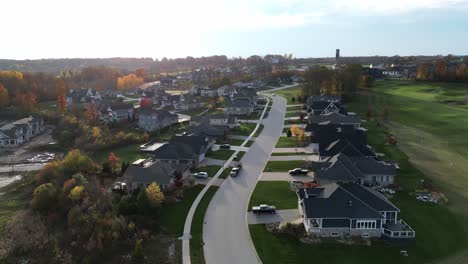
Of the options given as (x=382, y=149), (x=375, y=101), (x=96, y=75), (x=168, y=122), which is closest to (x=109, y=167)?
(x=168, y=122)

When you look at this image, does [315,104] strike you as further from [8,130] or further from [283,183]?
[8,130]

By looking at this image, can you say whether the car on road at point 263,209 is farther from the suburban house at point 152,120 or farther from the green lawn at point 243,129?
the suburban house at point 152,120

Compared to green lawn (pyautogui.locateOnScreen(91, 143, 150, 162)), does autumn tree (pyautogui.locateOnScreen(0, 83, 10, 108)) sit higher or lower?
higher

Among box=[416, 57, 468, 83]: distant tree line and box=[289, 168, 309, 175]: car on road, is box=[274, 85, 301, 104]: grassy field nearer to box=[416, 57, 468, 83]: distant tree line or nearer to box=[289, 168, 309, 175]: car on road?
box=[416, 57, 468, 83]: distant tree line

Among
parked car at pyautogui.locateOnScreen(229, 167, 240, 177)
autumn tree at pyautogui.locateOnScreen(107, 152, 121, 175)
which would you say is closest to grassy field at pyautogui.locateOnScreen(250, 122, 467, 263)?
parked car at pyautogui.locateOnScreen(229, 167, 240, 177)

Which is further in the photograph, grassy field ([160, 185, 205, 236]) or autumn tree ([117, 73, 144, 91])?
autumn tree ([117, 73, 144, 91])

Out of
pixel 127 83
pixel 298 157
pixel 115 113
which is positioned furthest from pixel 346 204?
pixel 127 83

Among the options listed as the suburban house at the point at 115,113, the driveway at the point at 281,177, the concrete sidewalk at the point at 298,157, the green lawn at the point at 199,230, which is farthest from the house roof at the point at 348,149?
the suburban house at the point at 115,113
